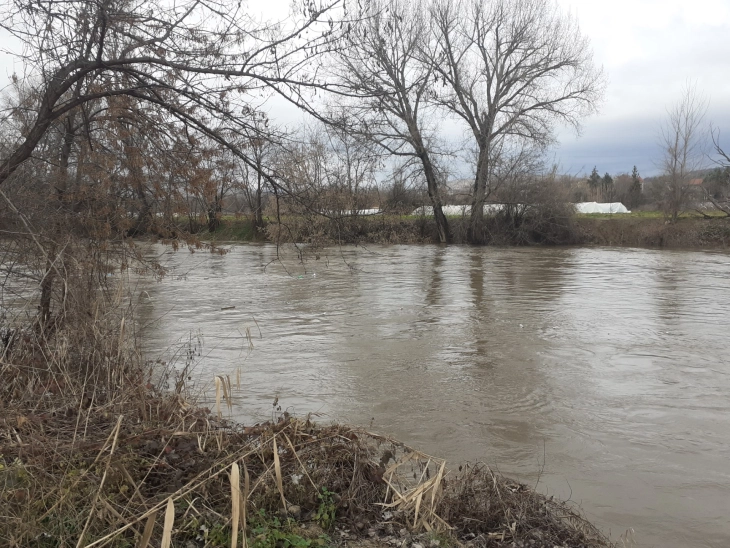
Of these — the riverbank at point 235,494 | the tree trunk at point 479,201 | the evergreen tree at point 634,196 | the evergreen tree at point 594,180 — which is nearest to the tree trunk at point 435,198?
the tree trunk at point 479,201

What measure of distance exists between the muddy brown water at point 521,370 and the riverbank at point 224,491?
4.48 feet

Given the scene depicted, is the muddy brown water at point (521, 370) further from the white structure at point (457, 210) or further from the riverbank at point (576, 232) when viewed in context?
the white structure at point (457, 210)

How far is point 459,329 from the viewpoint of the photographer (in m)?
12.6

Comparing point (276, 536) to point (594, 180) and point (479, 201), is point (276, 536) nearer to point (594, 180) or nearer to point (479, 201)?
point (479, 201)

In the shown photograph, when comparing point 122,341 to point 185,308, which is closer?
point 122,341

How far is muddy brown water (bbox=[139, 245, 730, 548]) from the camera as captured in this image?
5.79 metres

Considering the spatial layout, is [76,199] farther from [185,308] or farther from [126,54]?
[185,308]

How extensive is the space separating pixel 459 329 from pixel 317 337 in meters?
2.92

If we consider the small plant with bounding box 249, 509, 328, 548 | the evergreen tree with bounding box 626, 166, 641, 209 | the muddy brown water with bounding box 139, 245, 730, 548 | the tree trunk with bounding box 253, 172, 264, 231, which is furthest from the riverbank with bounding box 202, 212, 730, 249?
the evergreen tree with bounding box 626, 166, 641, 209

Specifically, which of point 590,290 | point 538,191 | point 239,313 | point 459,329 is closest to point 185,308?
point 239,313

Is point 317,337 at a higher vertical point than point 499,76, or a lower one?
lower

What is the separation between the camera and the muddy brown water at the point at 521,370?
579cm

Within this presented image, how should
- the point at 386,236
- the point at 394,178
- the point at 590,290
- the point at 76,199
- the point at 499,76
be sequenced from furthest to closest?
1. the point at 386,236
2. the point at 394,178
3. the point at 499,76
4. the point at 590,290
5. the point at 76,199

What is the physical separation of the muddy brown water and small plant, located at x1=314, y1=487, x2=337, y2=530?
2237mm
